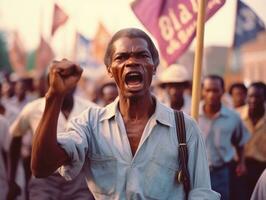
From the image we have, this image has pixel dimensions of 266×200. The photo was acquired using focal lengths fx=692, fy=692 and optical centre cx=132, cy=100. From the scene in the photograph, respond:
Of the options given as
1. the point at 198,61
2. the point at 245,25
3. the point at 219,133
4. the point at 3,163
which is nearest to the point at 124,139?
the point at 198,61

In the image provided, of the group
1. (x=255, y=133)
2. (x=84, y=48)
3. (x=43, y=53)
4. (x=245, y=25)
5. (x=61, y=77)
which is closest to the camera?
(x=61, y=77)

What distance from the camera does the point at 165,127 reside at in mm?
3434

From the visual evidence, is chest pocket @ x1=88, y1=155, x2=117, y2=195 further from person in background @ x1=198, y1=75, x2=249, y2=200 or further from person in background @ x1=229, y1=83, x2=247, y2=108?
person in background @ x1=229, y1=83, x2=247, y2=108

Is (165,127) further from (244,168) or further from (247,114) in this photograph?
(247,114)

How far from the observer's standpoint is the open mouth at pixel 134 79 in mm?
3326

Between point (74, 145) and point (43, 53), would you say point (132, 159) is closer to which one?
point (74, 145)

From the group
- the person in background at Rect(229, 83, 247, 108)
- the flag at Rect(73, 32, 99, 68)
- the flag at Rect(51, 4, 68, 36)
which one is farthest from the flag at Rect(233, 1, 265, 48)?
the flag at Rect(73, 32, 99, 68)

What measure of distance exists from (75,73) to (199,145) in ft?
2.58

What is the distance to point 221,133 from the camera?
25.2 feet

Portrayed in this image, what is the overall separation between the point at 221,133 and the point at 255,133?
1254mm

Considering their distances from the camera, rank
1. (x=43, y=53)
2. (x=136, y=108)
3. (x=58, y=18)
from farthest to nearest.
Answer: (x=43, y=53) < (x=58, y=18) < (x=136, y=108)

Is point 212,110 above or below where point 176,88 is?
below

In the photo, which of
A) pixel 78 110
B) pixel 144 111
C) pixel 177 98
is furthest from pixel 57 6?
pixel 144 111

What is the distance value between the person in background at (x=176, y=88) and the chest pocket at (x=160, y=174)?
4.13 m
